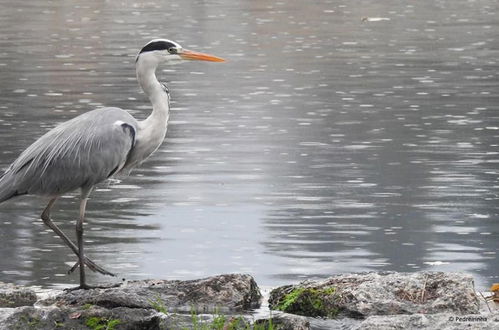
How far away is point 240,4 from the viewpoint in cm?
4559

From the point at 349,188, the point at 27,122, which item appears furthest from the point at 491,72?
the point at 349,188

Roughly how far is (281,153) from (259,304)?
7874 mm

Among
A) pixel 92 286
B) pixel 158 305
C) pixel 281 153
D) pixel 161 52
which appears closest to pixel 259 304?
pixel 158 305

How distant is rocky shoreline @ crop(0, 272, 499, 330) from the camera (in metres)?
7.62

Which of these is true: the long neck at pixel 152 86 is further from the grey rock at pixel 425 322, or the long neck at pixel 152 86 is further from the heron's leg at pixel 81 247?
the grey rock at pixel 425 322

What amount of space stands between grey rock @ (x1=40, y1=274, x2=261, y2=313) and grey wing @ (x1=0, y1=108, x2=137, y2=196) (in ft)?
2.83

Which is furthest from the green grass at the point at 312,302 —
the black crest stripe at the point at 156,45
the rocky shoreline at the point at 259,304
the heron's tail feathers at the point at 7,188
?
the black crest stripe at the point at 156,45

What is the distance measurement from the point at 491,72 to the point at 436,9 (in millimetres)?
17177

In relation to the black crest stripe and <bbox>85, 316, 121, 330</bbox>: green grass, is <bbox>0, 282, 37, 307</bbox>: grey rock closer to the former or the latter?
<bbox>85, 316, 121, 330</bbox>: green grass

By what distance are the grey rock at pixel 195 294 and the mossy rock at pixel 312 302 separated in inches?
10.2

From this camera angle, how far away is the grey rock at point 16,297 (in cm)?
882

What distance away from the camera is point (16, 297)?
29.2ft

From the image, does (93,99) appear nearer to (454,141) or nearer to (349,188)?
(454,141)

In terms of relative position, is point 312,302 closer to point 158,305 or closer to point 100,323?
point 158,305
